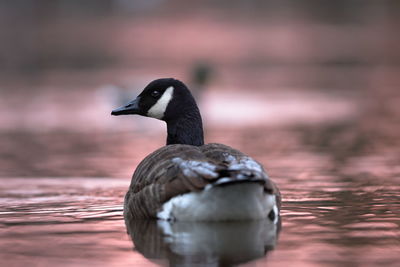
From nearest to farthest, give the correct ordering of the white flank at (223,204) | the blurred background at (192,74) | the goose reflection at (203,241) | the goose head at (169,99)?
the goose reflection at (203,241) → the white flank at (223,204) → the goose head at (169,99) → the blurred background at (192,74)

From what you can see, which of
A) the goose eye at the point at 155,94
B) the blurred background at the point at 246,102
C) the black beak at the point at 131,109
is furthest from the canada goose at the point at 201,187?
the black beak at the point at 131,109

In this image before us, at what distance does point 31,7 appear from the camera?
151 feet

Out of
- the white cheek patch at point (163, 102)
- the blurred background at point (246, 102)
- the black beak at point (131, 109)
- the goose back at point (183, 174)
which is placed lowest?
the blurred background at point (246, 102)

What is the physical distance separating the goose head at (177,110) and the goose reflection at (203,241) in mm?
1410

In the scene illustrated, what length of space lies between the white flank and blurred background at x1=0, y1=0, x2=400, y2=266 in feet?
1.17

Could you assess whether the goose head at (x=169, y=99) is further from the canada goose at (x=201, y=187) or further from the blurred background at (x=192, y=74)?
the blurred background at (x=192, y=74)

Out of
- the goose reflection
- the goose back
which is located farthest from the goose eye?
the goose reflection

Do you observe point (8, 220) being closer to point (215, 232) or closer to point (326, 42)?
point (215, 232)

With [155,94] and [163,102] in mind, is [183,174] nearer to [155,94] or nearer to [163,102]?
[163,102]

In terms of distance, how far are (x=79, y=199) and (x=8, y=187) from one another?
1.26 meters

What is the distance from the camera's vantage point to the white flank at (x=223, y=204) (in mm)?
7316

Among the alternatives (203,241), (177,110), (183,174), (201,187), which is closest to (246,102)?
(177,110)

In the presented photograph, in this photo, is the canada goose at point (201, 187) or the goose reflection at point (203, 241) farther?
the canada goose at point (201, 187)

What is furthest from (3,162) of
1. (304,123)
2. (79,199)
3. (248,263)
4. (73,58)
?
(73,58)
